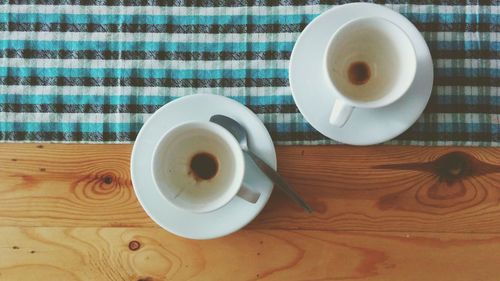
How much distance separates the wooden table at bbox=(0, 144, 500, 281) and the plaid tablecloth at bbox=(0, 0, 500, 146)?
1.5 inches

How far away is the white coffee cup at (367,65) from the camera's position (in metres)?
0.65

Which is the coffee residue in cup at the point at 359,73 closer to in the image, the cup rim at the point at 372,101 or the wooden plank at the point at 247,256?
the cup rim at the point at 372,101

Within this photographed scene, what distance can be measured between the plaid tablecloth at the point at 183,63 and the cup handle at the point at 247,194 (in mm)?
105

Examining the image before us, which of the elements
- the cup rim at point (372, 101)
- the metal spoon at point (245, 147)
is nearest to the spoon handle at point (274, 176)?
the metal spoon at point (245, 147)

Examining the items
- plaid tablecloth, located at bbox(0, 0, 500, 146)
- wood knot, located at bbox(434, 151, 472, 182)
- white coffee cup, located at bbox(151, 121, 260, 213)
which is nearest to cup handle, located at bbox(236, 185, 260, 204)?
white coffee cup, located at bbox(151, 121, 260, 213)

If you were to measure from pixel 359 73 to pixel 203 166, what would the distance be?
22cm

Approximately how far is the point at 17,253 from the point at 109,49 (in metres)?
0.29

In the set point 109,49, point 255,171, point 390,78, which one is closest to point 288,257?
point 255,171

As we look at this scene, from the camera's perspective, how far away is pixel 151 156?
70 cm

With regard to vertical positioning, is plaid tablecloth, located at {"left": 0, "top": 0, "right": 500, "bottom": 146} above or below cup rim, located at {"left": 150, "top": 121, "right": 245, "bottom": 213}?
above

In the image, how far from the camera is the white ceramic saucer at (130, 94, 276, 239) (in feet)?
2.27

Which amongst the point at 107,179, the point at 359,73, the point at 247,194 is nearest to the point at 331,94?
the point at 359,73

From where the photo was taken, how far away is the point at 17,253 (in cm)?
74

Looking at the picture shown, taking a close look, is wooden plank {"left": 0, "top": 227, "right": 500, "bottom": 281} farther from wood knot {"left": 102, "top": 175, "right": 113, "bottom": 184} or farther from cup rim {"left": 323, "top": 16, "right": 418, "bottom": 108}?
cup rim {"left": 323, "top": 16, "right": 418, "bottom": 108}
